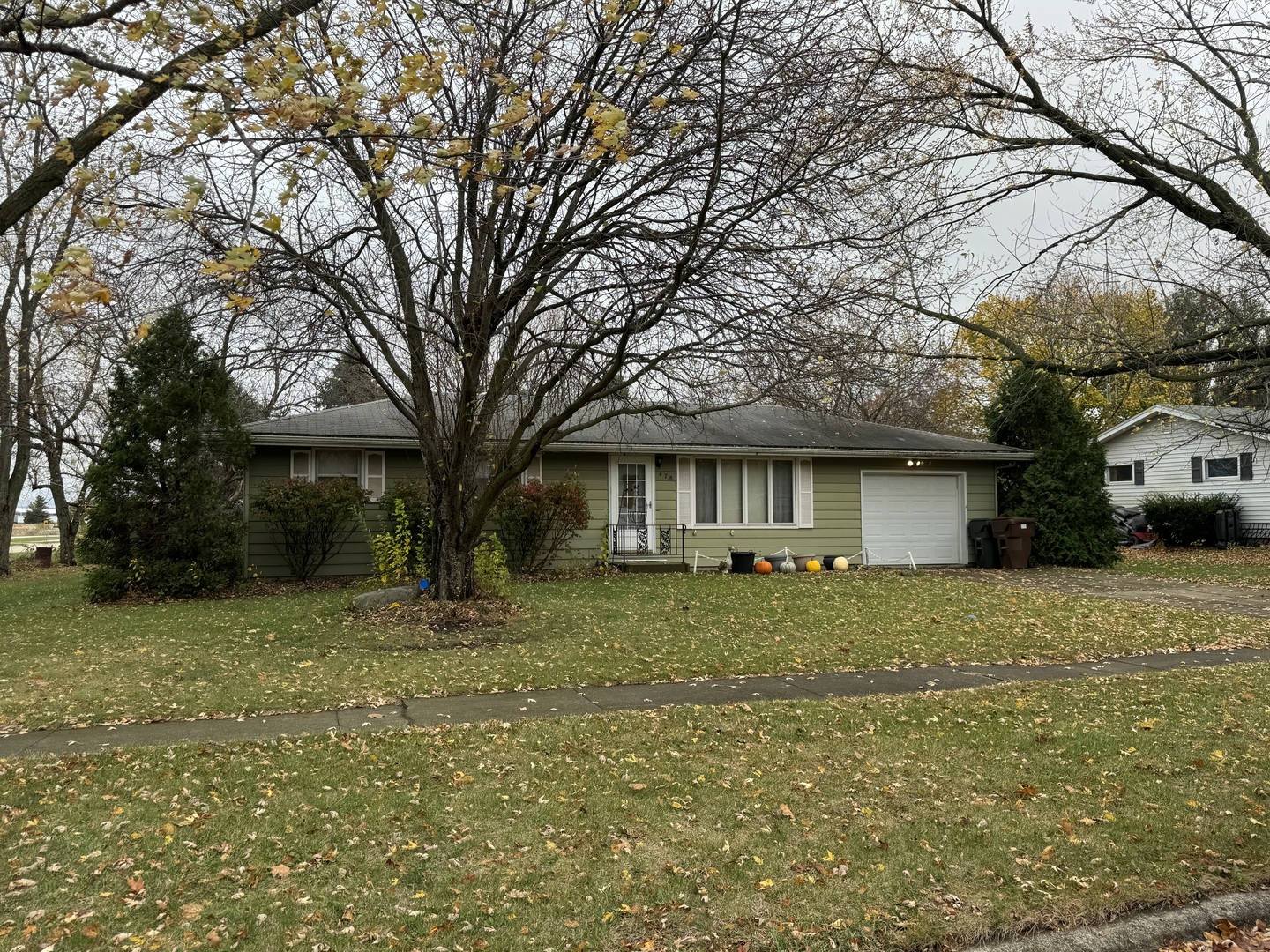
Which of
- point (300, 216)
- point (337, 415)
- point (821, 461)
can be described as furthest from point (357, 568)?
point (821, 461)

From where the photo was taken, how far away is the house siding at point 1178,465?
25578 mm

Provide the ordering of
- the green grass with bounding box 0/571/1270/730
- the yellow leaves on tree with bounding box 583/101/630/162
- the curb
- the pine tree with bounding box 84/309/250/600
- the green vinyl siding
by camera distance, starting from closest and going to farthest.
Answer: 1. the curb
2. the yellow leaves on tree with bounding box 583/101/630/162
3. the green grass with bounding box 0/571/1270/730
4. the pine tree with bounding box 84/309/250/600
5. the green vinyl siding

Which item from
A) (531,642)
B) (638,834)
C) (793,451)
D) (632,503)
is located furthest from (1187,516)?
(638,834)

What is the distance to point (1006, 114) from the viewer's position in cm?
753

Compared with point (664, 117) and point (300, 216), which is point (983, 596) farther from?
point (300, 216)

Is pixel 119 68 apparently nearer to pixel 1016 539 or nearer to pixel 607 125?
pixel 607 125

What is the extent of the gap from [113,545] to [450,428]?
6.14 m

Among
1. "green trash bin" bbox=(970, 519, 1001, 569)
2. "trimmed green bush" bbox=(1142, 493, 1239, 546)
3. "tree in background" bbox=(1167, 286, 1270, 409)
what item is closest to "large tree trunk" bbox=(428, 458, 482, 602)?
"tree in background" bbox=(1167, 286, 1270, 409)

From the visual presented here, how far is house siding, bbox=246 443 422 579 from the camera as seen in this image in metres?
15.4

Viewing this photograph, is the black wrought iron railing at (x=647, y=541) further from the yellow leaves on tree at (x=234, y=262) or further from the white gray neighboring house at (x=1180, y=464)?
the white gray neighboring house at (x=1180, y=464)

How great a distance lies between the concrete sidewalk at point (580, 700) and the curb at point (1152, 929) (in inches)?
138

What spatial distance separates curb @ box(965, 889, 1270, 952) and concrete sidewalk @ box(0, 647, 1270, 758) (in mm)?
3508

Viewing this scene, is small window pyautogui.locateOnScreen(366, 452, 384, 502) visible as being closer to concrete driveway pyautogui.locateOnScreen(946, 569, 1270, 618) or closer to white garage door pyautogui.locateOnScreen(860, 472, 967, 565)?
white garage door pyautogui.locateOnScreen(860, 472, 967, 565)

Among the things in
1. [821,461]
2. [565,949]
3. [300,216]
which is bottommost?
[565,949]
